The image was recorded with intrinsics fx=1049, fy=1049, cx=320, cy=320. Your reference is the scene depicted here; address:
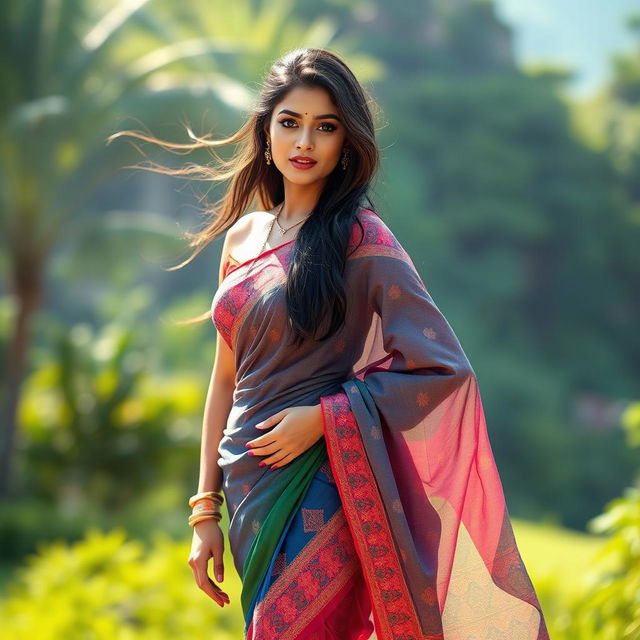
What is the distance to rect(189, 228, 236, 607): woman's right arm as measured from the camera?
6.55 ft

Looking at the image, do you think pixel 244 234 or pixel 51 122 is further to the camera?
pixel 51 122

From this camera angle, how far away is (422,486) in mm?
1846

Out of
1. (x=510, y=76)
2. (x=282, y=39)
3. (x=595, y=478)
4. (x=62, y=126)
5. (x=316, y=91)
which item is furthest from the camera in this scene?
(x=510, y=76)

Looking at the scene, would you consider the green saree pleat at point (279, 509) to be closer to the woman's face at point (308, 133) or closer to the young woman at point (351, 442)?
the young woman at point (351, 442)

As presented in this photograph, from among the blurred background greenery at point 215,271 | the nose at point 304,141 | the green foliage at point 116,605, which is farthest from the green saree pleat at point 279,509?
the green foliage at point 116,605

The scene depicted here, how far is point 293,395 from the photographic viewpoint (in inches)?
74.4

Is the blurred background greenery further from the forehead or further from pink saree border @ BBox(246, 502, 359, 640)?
pink saree border @ BBox(246, 502, 359, 640)

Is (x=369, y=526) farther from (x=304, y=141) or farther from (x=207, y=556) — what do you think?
(x=304, y=141)

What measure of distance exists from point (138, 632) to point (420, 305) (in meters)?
2.58

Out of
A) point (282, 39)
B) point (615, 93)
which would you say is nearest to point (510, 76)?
point (615, 93)

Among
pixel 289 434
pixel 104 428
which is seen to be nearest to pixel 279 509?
pixel 289 434

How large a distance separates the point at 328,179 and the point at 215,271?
21539 mm

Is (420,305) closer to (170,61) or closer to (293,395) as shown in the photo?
(293,395)

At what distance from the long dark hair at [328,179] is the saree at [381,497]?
4 centimetres
